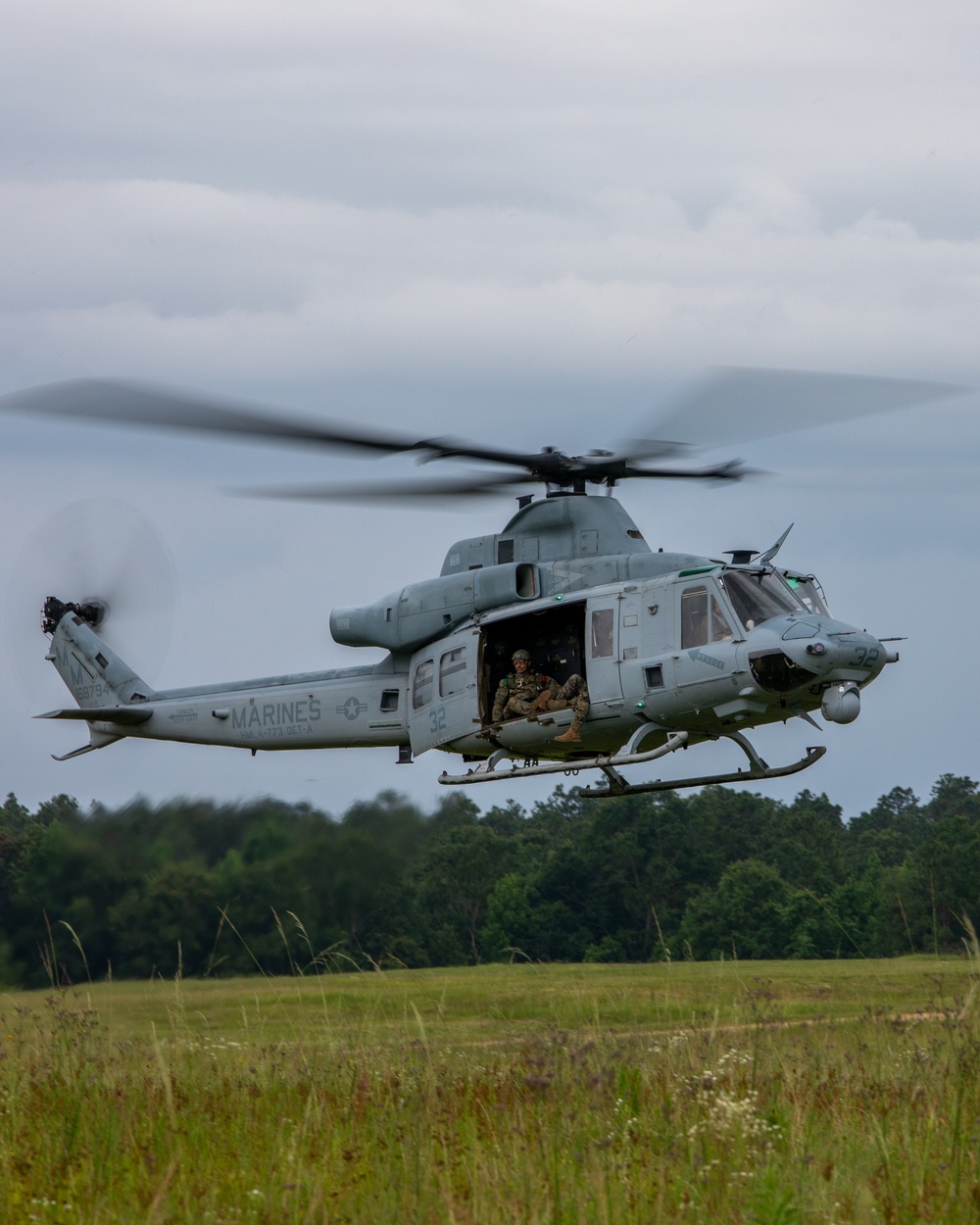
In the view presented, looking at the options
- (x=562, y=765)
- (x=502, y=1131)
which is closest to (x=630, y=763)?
(x=562, y=765)

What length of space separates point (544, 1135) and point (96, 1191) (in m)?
1.77

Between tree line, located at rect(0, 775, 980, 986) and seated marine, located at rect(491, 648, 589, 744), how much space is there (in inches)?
90.1

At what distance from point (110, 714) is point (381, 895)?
163 inches

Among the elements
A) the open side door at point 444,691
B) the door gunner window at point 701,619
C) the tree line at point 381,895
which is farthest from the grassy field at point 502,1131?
the open side door at point 444,691

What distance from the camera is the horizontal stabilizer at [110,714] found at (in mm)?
17031

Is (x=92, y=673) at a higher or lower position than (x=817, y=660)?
higher

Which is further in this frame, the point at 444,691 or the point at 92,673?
the point at 92,673

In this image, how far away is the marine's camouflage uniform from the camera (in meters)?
13.5

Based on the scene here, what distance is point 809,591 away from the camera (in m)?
13.2

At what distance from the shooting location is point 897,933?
1096 inches

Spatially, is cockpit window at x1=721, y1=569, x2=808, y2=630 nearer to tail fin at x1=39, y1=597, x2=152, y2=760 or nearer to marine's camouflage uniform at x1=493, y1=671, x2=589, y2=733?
marine's camouflage uniform at x1=493, y1=671, x2=589, y2=733

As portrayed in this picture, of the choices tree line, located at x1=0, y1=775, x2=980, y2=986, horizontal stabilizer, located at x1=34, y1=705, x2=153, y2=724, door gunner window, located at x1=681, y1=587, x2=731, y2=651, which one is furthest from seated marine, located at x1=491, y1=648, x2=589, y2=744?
horizontal stabilizer, located at x1=34, y1=705, x2=153, y2=724

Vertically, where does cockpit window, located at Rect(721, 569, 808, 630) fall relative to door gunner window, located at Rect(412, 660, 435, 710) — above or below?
above

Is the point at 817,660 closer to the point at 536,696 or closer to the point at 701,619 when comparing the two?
the point at 701,619
